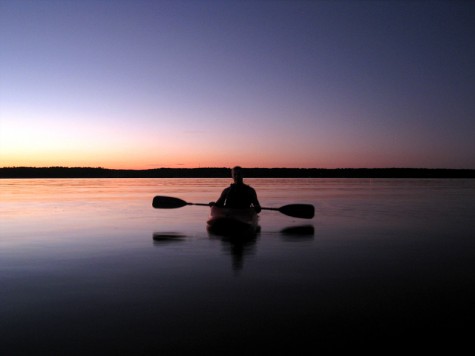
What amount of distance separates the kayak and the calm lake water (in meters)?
0.44

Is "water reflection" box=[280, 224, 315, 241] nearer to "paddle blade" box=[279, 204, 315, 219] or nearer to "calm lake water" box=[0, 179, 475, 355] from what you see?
"calm lake water" box=[0, 179, 475, 355]

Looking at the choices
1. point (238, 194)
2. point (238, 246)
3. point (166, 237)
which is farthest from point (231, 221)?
Answer: point (166, 237)

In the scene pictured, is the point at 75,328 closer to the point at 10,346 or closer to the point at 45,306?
the point at 10,346

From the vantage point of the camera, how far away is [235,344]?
4645 mm

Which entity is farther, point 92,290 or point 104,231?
point 104,231

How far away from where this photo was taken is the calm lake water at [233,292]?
15.7ft

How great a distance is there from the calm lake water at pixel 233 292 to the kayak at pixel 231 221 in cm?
44

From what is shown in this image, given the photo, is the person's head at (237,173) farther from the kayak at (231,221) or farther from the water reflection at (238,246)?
the water reflection at (238,246)

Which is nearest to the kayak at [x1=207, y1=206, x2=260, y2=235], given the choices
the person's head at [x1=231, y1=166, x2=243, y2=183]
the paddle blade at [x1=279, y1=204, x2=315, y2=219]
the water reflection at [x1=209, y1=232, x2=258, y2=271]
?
the water reflection at [x1=209, y1=232, x2=258, y2=271]

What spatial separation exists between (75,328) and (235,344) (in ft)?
6.23

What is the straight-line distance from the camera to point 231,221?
501 inches

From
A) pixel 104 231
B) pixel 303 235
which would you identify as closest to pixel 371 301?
pixel 303 235

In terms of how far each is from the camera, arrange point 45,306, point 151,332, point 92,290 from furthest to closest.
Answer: point 92,290 < point 45,306 < point 151,332

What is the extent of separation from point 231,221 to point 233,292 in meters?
5.99
